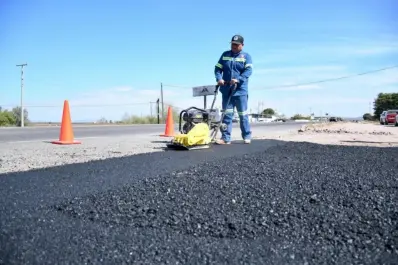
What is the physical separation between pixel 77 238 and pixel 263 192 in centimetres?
156

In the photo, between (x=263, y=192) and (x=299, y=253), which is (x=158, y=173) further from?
(x=299, y=253)

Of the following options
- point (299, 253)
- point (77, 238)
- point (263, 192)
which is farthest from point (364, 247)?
point (77, 238)

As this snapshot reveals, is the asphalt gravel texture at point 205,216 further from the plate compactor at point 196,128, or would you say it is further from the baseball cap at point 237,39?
the baseball cap at point 237,39

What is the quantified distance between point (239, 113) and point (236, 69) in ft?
3.00

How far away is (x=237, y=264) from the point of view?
1965 mm

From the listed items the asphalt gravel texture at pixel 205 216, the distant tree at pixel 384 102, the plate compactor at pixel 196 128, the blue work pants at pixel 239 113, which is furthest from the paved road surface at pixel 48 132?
the distant tree at pixel 384 102

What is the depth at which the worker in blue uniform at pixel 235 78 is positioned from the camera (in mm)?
7539

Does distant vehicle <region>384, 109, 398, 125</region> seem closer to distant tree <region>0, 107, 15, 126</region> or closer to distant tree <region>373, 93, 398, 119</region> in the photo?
distant tree <region>0, 107, 15, 126</region>

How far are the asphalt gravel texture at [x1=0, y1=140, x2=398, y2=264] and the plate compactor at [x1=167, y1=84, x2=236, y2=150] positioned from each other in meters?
2.02

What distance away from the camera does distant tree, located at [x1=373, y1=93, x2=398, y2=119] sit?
80.4 m

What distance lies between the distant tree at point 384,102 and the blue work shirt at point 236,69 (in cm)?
8006

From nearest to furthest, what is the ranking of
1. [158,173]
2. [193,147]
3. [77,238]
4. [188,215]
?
[77,238]
[188,215]
[158,173]
[193,147]


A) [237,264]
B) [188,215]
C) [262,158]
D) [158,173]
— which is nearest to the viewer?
[237,264]

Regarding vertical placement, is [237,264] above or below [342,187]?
below
